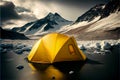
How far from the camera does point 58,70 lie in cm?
2116

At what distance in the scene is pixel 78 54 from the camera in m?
25.5

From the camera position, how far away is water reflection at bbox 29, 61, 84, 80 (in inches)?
725

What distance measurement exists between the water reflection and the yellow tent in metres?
0.77

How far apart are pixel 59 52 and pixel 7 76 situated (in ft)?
22.8

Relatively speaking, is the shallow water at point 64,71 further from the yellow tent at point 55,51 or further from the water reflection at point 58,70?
the yellow tent at point 55,51

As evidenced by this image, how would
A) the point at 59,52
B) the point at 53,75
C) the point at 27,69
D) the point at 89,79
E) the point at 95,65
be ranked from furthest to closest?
the point at 59,52 < the point at 95,65 < the point at 27,69 < the point at 53,75 < the point at 89,79

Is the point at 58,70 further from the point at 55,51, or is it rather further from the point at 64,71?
the point at 55,51

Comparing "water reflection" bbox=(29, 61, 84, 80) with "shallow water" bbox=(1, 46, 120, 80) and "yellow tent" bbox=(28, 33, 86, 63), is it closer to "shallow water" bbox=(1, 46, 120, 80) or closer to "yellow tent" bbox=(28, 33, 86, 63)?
"shallow water" bbox=(1, 46, 120, 80)

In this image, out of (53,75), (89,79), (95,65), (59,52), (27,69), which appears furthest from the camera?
(59,52)

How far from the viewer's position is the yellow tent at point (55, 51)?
2480 centimetres

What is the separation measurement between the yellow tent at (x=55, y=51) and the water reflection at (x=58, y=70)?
768 millimetres

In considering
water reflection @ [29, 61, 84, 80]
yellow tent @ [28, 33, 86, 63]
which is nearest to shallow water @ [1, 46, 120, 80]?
water reflection @ [29, 61, 84, 80]

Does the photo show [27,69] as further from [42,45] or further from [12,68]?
[42,45]

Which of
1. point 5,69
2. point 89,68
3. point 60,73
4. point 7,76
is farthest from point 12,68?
point 89,68
